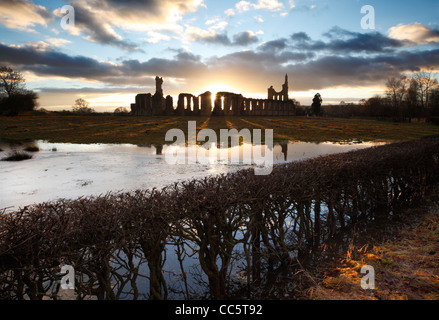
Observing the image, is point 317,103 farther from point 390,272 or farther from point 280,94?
point 390,272

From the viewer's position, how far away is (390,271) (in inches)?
184

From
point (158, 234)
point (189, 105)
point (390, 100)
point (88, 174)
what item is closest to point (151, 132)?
point (88, 174)

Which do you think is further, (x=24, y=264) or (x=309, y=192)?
(x=309, y=192)

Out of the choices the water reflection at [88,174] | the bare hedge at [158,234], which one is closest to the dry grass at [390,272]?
the bare hedge at [158,234]

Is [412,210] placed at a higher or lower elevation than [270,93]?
lower

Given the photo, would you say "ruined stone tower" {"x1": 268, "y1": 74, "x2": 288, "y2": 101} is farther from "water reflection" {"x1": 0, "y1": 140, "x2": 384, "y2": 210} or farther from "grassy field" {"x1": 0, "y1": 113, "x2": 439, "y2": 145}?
"water reflection" {"x1": 0, "y1": 140, "x2": 384, "y2": 210}

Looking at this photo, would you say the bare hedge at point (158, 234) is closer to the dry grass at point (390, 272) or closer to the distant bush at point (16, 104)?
the dry grass at point (390, 272)

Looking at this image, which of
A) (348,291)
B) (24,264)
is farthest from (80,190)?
(348,291)

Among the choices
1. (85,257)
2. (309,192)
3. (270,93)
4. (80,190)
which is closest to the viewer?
(85,257)

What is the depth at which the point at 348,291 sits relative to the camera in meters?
4.16

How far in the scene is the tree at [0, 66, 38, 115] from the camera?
61.9 meters
